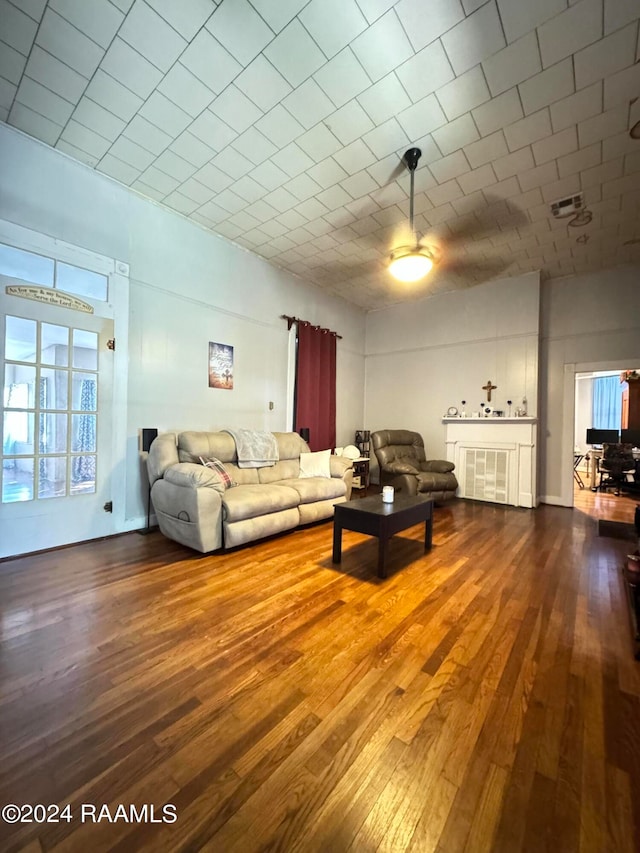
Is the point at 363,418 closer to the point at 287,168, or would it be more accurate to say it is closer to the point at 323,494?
the point at 323,494

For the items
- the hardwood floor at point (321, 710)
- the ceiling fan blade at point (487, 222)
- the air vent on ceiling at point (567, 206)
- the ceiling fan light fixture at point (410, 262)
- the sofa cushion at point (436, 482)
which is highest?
the ceiling fan blade at point (487, 222)

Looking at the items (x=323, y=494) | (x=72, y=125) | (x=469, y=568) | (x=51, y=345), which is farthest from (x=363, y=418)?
(x=72, y=125)

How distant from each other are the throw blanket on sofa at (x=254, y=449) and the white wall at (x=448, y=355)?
9.66ft

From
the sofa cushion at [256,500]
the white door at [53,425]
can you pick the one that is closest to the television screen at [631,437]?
the sofa cushion at [256,500]

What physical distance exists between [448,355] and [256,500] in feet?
13.6

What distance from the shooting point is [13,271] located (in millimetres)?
2697

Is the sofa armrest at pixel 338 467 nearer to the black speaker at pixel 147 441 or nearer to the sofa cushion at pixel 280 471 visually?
the sofa cushion at pixel 280 471

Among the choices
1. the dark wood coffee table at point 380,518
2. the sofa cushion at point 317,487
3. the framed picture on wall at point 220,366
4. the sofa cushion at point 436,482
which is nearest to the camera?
the dark wood coffee table at point 380,518

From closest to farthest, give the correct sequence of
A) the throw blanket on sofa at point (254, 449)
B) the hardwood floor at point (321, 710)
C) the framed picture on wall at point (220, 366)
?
the hardwood floor at point (321, 710), the throw blanket on sofa at point (254, 449), the framed picture on wall at point (220, 366)

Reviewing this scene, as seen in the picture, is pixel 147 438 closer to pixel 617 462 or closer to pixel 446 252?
pixel 446 252

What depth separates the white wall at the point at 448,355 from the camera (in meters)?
4.94

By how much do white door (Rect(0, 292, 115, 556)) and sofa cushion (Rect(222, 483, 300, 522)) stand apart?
1.28 metres

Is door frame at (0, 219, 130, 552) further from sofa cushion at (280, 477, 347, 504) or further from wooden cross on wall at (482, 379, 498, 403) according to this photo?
wooden cross on wall at (482, 379, 498, 403)

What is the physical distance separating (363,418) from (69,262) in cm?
486
